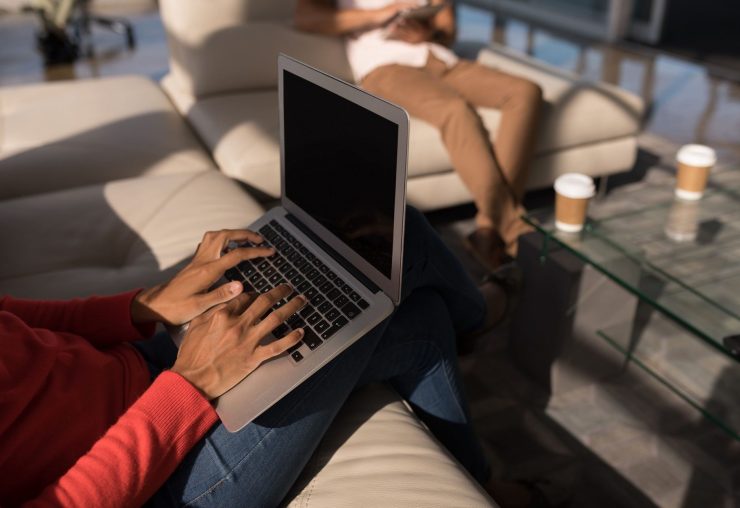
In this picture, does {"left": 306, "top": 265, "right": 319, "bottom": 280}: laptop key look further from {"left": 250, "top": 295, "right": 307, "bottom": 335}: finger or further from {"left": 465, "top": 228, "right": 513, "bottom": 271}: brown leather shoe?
{"left": 465, "top": 228, "right": 513, "bottom": 271}: brown leather shoe

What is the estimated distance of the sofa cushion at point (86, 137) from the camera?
1.98 metres

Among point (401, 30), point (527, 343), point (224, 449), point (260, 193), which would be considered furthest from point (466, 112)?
point (224, 449)

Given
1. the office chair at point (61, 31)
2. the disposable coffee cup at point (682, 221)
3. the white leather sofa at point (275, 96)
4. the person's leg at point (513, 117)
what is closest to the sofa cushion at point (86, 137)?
the white leather sofa at point (275, 96)

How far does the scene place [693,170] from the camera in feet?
5.97

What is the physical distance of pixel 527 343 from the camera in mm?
1738

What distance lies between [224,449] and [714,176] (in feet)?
5.16

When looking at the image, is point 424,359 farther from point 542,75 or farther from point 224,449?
point 542,75

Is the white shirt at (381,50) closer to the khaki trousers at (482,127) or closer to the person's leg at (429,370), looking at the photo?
the khaki trousers at (482,127)

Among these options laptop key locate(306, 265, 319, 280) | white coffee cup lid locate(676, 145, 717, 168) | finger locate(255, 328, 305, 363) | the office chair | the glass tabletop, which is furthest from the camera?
the office chair

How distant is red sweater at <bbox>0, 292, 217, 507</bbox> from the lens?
83 cm

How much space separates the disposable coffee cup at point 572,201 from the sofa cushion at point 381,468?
72cm

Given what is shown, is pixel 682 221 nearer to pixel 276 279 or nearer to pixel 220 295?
pixel 276 279

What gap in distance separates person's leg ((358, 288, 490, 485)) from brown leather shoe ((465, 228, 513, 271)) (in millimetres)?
936

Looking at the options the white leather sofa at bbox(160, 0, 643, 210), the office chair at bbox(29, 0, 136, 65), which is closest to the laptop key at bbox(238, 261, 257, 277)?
the white leather sofa at bbox(160, 0, 643, 210)
